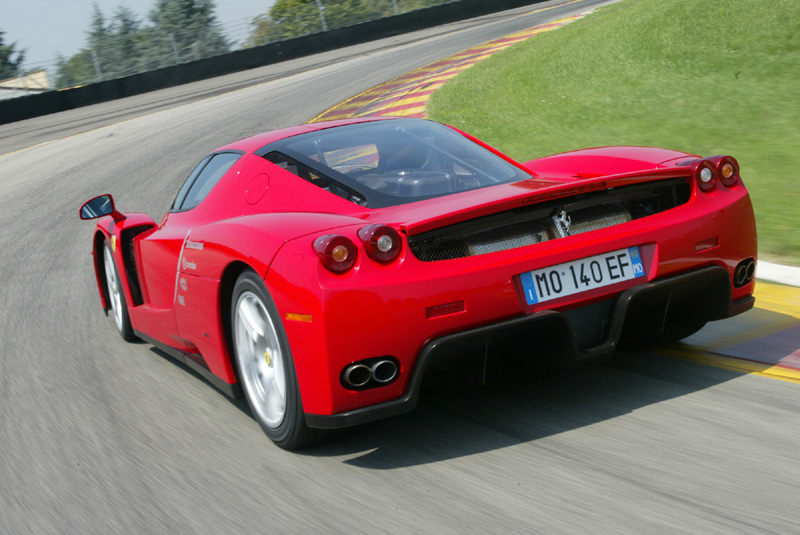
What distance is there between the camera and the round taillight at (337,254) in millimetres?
2818

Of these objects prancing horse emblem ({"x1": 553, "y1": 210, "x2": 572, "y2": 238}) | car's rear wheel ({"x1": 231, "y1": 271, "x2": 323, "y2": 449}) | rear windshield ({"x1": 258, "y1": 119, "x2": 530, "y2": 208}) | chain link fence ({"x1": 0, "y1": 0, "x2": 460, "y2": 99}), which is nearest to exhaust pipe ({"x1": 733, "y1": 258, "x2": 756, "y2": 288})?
prancing horse emblem ({"x1": 553, "y1": 210, "x2": 572, "y2": 238})

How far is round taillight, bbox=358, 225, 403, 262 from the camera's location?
282 centimetres

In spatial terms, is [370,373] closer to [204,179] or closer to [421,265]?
[421,265]

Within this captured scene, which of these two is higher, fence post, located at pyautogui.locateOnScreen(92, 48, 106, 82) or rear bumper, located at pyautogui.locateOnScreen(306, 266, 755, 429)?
fence post, located at pyautogui.locateOnScreen(92, 48, 106, 82)

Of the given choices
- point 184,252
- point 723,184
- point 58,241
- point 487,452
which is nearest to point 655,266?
point 723,184

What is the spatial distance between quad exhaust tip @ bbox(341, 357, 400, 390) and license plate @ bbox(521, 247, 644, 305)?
20.7 inches

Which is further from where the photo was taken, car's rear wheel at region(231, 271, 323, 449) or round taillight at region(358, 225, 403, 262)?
car's rear wheel at region(231, 271, 323, 449)

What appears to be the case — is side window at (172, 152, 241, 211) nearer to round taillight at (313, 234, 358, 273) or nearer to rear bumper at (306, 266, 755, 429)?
round taillight at (313, 234, 358, 273)

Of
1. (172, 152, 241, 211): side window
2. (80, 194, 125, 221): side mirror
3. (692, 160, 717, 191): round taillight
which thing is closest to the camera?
(692, 160, 717, 191): round taillight

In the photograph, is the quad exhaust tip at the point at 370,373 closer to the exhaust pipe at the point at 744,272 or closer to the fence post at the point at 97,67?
the exhaust pipe at the point at 744,272

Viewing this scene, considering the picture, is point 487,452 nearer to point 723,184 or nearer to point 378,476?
point 378,476

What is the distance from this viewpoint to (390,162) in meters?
3.72

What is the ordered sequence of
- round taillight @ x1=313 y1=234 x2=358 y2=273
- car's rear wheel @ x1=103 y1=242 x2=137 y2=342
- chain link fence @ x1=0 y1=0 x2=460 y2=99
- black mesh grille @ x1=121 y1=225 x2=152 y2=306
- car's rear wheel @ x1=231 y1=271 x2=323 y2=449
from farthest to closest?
chain link fence @ x1=0 y1=0 x2=460 y2=99 → car's rear wheel @ x1=103 y1=242 x2=137 y2=342 → black mesh grille @ x1=121 y1=225 x2=152 y2=306 → car's rear wheel @ x1=231 y1=271 x2=323 y2=449 → round taillight @ x1=313 y1=234 x2=358 y2=273

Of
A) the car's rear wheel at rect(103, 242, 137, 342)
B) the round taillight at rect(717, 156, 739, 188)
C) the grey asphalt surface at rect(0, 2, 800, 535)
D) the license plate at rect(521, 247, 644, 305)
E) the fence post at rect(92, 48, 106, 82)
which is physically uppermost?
the fence post at rect(92, 48, 106, 82)
